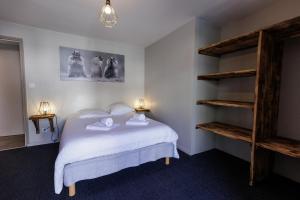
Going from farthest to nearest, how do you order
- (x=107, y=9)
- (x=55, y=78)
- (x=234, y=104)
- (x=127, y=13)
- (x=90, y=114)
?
(x=55, y=78)
(x=90, y=114)
(x=127, y=13)
(x=234, y=104)
(x=107, y=9)

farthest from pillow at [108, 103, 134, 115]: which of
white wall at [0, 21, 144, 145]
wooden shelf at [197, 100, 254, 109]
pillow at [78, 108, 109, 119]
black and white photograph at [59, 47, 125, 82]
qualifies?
wooden shelf at [197, 100, 254, 109]

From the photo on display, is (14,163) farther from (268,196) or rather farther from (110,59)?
(268,196)

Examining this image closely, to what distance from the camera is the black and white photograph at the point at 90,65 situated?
3172mm

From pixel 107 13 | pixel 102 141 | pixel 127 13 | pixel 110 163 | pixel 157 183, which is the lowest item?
pixel 157 183

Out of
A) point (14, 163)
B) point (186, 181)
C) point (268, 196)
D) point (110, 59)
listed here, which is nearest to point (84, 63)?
point (110, 59)

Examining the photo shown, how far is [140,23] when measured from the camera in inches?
105

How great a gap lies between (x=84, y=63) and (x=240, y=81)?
3216mm

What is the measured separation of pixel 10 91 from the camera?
3.50 metres

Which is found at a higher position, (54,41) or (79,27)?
(79,27)

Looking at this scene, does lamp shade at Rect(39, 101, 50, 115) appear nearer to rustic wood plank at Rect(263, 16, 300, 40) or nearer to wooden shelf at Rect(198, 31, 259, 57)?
wooden shelf at Rect(198, 31, 259, 57)

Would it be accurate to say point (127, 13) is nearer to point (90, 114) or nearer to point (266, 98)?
point (90, 114)

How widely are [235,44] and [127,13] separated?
1.74 meters

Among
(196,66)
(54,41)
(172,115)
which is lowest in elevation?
(172,115)

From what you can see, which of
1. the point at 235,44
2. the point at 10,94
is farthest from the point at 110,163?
the point at 10,94
